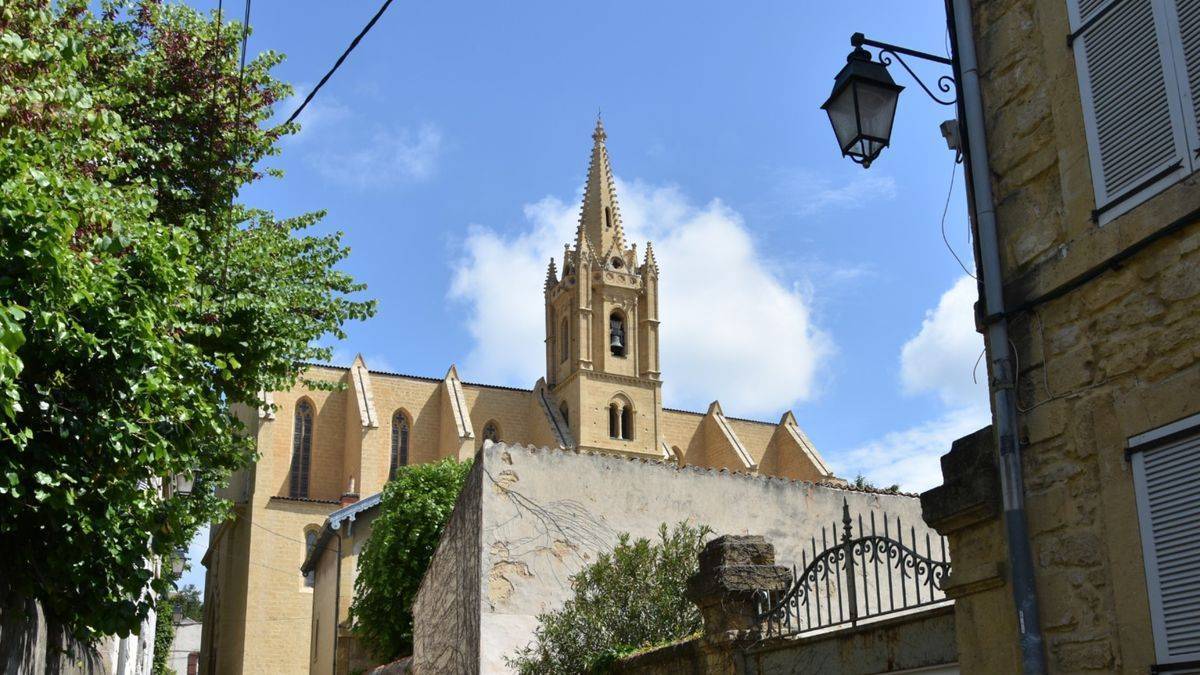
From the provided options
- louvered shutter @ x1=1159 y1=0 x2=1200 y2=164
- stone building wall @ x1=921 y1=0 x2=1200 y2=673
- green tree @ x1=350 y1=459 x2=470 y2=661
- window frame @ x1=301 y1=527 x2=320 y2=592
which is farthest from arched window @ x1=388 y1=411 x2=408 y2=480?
louvered shutter @ x1=1159 y1=0 x2=1200 y2=164

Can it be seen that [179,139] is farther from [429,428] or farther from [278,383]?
[429,428]

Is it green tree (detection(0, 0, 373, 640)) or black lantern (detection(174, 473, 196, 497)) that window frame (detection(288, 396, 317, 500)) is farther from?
green tree (detection(0, 0, 373, 640))

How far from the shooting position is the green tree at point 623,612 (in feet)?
42.8

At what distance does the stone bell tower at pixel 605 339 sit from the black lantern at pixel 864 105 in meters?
48.8

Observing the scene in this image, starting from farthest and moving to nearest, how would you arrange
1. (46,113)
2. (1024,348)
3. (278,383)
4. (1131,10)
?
(278,383)
(46,113)
(1024,348)
(1131,10)

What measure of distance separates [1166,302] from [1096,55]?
1.34 metres

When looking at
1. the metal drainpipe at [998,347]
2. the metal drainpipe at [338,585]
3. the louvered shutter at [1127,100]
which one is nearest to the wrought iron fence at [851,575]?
the metal drainpipe at [998,347]

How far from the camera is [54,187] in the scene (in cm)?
800

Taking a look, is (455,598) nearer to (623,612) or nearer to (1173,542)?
Answer: (623,612)

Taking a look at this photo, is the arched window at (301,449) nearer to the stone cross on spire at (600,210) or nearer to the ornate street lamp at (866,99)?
the stone cross on spire at (600,210)

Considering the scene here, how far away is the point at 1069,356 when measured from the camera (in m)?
5.43

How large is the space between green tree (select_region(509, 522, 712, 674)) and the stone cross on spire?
48.4 m

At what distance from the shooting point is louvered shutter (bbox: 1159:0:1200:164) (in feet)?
16.0

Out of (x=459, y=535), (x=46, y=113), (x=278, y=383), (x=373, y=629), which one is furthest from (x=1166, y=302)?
(x=373, y=629)
